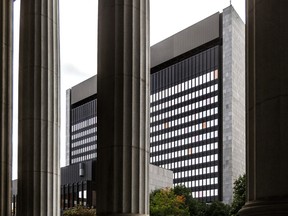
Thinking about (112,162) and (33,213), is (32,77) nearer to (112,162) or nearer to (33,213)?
(33,213)

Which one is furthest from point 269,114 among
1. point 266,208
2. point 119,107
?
point 119,107

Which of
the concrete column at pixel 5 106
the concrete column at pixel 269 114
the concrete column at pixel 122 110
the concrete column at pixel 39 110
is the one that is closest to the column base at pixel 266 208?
→ the concrete column at pixel 269 114

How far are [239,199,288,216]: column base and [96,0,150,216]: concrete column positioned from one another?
13.8 m

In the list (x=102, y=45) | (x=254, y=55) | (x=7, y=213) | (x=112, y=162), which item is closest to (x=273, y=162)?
(x=254, y=55)

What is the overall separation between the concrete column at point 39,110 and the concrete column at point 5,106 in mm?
3091

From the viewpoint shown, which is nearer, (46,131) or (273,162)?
(273,162)

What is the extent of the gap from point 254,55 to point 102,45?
1591 centimetres

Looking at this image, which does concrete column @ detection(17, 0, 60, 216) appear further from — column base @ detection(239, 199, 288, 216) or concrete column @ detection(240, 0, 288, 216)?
column base @ detection(239, 199, 288, 216)

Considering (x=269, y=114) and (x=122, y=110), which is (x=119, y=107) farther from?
(x=269, y=114)

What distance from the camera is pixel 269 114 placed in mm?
21703

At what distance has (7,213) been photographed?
51938 millimetres

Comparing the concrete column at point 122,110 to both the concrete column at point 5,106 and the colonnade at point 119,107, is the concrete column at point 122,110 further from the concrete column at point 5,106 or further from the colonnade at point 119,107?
the concrete column at point 5,106

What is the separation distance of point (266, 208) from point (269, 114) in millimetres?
3517

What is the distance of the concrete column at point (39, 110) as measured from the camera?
49469 mm
